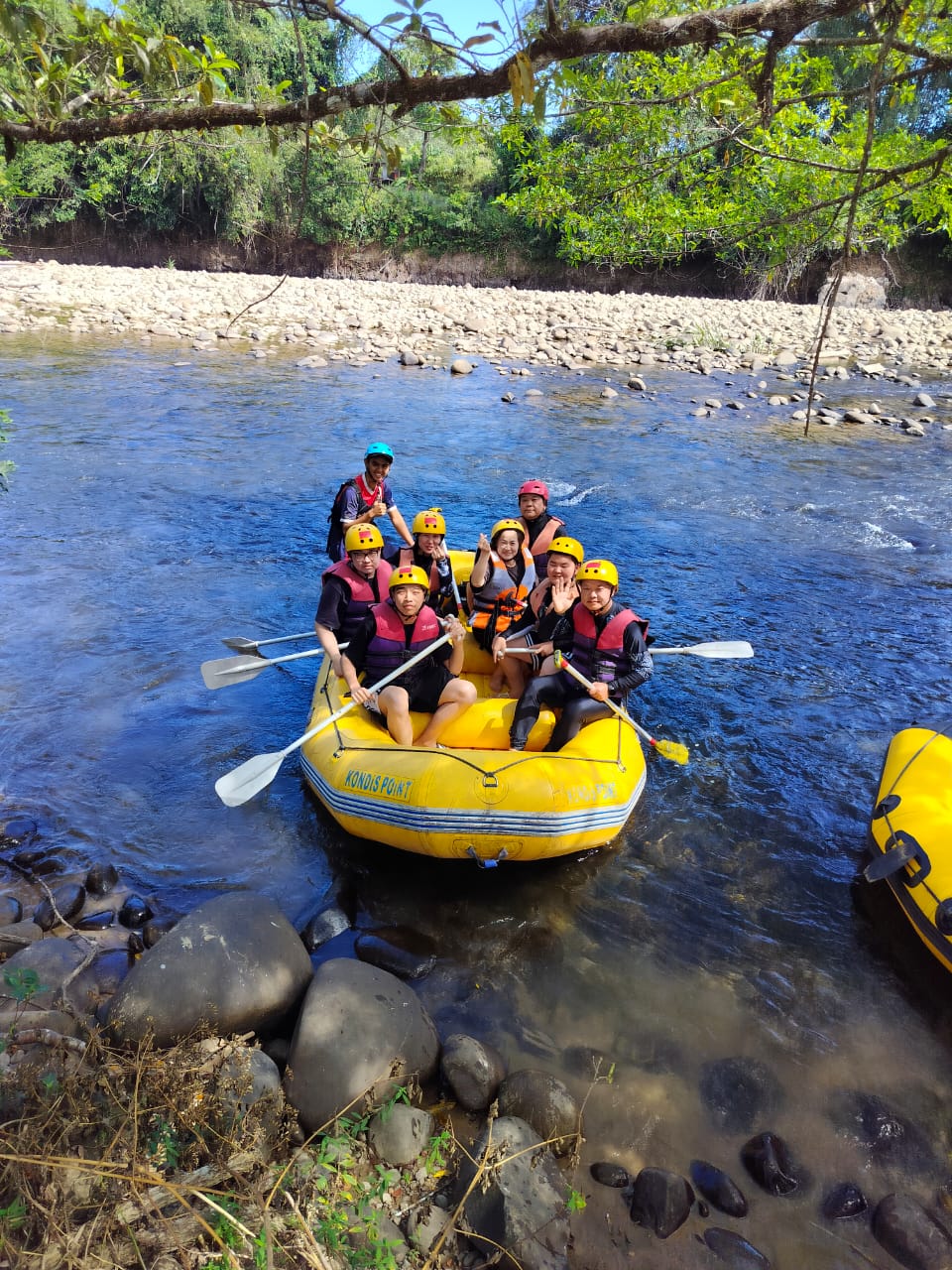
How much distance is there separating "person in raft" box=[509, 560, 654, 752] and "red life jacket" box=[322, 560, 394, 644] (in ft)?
3.57

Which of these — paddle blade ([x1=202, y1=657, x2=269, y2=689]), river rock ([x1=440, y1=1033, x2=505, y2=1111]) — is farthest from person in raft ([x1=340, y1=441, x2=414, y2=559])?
river rock ([x1=440, y1=1033, x2=505, y2=1111])

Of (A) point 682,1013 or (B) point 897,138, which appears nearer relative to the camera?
(A) point 682,1013

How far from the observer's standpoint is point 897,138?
4.95 m

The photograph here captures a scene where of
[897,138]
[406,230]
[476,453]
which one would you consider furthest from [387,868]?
[406,230]

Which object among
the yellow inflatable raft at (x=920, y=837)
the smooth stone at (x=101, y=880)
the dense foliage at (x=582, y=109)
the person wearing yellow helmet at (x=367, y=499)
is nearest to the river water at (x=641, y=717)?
the smooth stone at (x=101, y=880)

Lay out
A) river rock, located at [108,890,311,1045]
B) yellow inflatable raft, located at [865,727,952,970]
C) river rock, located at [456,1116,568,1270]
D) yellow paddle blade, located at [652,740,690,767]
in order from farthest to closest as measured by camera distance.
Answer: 1. yellow paddle blade, located at [652,740,690,767]
2. yellow inflatable raft, located at [865,727,952,970]
3. river rock, located at [108,890,311,1045]
4. river rock, located at [456,1116,568,1270]

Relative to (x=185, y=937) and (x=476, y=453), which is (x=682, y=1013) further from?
(x=476, y=453)

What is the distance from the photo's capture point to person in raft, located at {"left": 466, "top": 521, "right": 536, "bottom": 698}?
18.1ft

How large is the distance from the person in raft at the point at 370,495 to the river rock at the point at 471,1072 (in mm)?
4049

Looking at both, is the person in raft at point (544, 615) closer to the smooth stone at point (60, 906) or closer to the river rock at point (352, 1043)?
the river rock at point (352, 1043)

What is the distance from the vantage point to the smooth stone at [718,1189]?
9.05 ft

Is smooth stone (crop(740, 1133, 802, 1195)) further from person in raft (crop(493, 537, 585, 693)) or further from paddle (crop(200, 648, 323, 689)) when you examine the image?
paddle (crop(200, 648, 323, 689))

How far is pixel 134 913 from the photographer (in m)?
3.82

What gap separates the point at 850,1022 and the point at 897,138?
480cm
